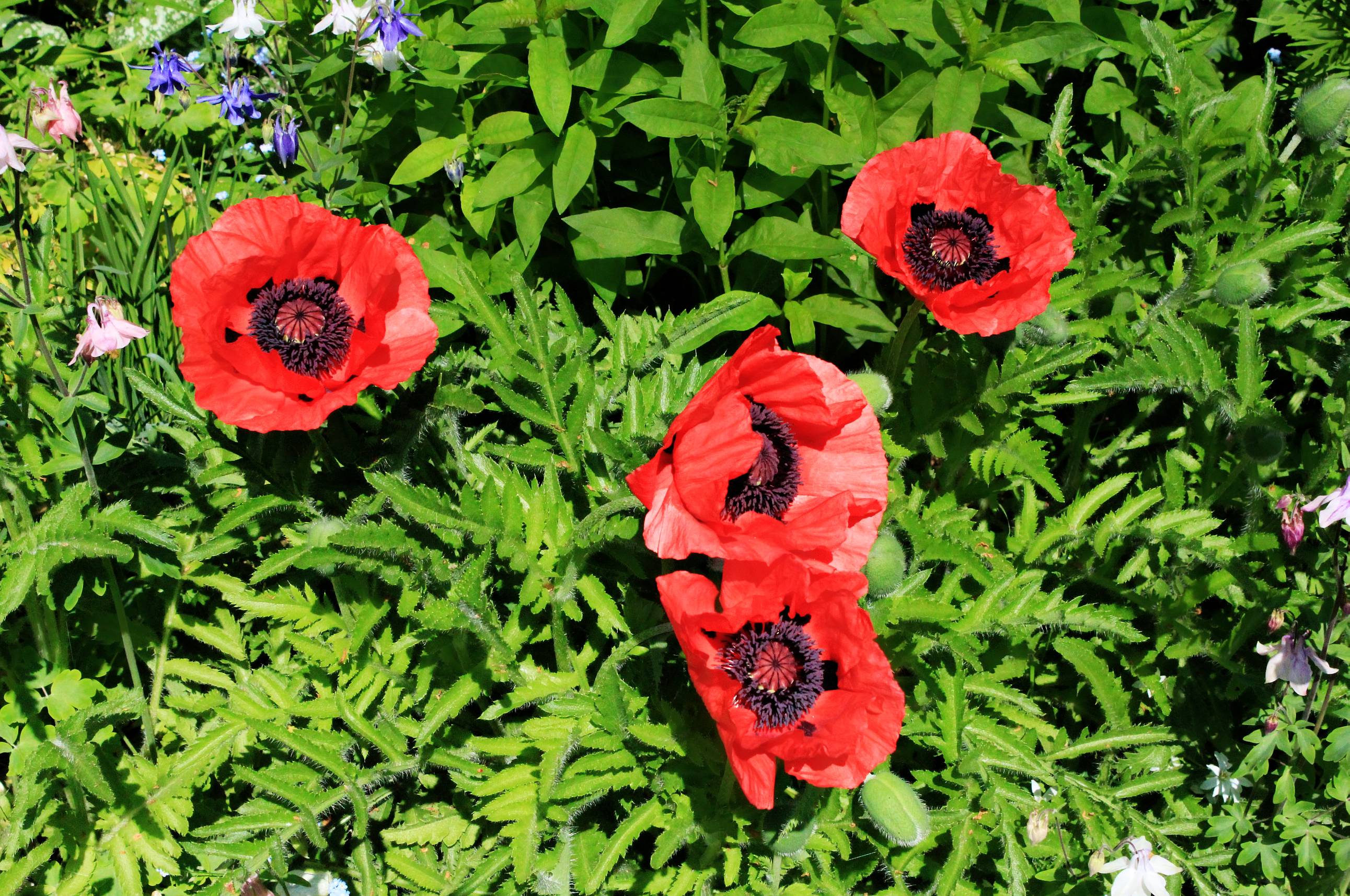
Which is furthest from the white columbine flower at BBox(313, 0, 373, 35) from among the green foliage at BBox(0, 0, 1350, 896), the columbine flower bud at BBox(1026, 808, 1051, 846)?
the columbine flower bud at BBox(1026, 808, 1051, 846)

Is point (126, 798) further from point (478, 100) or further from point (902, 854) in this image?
point (478, 100)

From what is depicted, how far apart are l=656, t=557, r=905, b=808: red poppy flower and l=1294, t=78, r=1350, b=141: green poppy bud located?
1977 millimetres

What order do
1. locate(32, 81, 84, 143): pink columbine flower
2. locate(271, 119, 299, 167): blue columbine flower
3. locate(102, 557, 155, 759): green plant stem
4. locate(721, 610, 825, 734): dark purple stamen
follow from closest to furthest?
locate(721, 610, 825, 734): dark purple stamen → locate(102, 557, 155, 759): green plant stem → locate(32, 81, 84, 143): pink columbine flower → locate(271, 119, 299, 167): blue columbine flower

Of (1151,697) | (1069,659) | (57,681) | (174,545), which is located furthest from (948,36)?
(57,681)

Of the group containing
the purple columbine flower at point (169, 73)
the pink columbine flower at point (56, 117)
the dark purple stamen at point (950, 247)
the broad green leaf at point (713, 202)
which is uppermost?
the pink columbine flower at point (56, 117)

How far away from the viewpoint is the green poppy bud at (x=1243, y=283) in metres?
2.95

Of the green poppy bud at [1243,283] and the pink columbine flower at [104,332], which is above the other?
the pink columbine flower at [104,332]

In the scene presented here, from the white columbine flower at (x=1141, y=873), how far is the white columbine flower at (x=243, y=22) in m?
3.41

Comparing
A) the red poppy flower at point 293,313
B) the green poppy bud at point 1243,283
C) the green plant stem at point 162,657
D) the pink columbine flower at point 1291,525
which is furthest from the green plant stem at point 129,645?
the green poppy bud at point 1243,283

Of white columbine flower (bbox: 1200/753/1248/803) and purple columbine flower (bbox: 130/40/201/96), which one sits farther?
purple columbine flower (bbox: 130/40/201/96)

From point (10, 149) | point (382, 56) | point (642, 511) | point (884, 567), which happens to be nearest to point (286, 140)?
point (382, 56)

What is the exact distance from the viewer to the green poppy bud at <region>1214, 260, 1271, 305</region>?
2.95 m

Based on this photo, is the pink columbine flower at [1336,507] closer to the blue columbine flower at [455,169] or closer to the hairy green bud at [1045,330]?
the hairy green bud at [1045,330]

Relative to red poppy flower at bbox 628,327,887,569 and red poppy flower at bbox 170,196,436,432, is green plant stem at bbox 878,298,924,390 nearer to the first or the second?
red poppy flower at bbox 628,327,887,569
